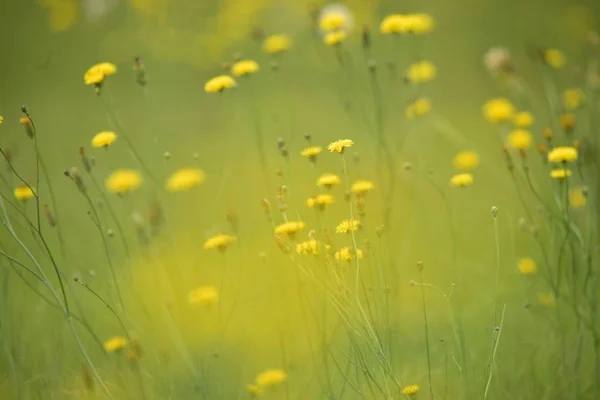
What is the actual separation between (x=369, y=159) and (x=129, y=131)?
186 centimetres

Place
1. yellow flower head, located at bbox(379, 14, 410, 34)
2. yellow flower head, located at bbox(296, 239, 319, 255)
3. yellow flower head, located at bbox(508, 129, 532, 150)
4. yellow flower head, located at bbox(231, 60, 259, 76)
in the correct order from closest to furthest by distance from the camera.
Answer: yellow flower head, located at bbox(296, 239, 319, 255)
yellow flower head, located at bbox(231, 60, 259, 76)
yellow flower head, located at bbox(379, 14, 410, 34)
yellow flower head, located at bbox(508, 129, 532, 150)

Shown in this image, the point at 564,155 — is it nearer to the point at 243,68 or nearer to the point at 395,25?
the point at 395,25

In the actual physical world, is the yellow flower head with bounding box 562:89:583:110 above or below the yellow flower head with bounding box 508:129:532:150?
above

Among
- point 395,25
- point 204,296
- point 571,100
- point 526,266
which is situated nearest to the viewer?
point 204,296

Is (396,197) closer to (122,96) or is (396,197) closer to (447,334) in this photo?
(447,334)

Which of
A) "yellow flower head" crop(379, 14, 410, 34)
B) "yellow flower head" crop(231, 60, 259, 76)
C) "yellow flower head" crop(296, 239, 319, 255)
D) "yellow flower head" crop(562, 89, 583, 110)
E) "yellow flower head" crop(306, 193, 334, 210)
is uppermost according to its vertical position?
"yellow flower head" crop(379, 14, 410, 34)

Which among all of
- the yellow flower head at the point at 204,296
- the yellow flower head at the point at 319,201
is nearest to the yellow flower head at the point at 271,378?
the yellow flower head at the point at 204,296

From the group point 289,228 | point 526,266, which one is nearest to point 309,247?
point 289,228

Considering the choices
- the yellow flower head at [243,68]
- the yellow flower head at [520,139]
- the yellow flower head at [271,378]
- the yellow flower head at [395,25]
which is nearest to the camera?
the yellow flower head at [271,378]

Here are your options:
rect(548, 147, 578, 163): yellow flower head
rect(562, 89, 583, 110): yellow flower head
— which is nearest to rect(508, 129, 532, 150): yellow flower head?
rect(562, 89, 583, 110): yellow flower head

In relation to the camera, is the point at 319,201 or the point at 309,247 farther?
the point at 319,201

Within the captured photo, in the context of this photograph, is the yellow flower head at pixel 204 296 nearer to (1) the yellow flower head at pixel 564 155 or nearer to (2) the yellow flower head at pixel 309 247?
(2) the yellow flower head at pixel 309 247

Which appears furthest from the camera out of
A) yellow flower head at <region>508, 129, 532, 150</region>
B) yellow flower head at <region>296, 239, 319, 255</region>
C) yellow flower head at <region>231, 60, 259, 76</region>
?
yellow flower head at <region>508, 129, 532, 150</region>

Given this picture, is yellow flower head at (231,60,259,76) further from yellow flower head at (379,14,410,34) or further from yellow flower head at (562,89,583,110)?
yellow flower head at (562,89,583,110)
